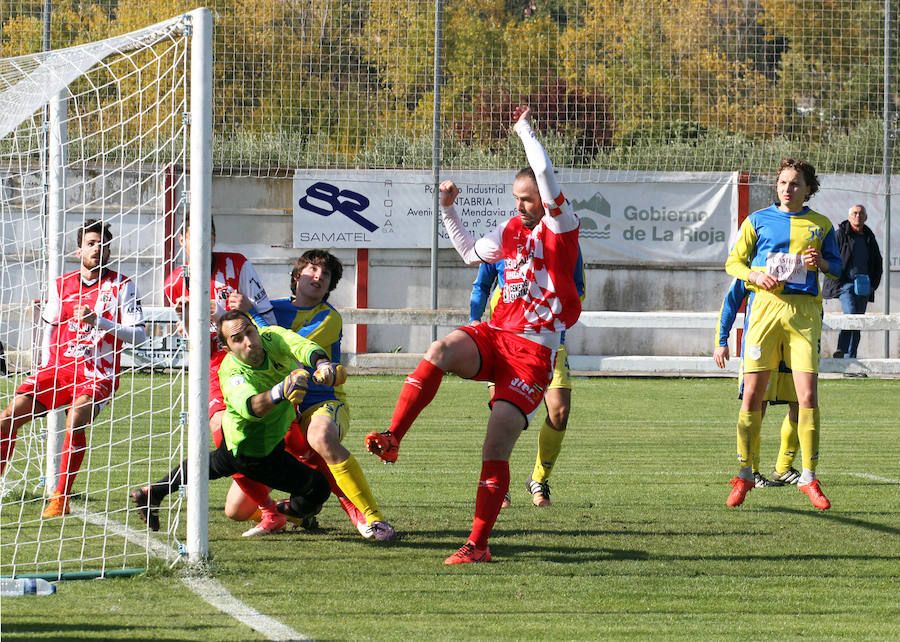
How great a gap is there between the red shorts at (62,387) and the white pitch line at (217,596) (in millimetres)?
810

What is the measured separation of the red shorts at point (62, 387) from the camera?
24.3ft

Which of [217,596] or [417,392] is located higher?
[417,392]

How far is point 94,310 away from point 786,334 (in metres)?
4.18

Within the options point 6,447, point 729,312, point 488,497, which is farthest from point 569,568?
point 6,447

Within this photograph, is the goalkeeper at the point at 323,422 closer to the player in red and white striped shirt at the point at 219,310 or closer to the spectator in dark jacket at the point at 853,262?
the player in red and white striped shirt at the point at 219,310

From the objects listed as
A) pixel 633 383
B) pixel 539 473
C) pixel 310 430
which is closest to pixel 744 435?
pixel 539 473

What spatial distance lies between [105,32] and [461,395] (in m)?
8.66

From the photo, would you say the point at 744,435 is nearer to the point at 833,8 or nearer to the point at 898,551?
the point at 898,551

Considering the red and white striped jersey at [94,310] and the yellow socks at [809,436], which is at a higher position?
the red and white striped jersey at [94,310]

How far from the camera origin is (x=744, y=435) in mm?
8070

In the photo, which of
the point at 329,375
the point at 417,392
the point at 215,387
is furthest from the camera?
the point at 215,387

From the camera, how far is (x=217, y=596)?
5.32 m

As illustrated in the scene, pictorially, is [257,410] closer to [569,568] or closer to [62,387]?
[569,568]

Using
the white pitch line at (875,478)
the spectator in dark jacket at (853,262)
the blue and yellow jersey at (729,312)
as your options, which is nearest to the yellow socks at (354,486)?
the blue and yellow jersey at (729,312)
